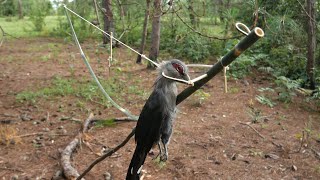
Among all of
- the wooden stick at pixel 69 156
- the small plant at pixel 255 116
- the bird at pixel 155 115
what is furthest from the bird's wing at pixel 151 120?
the small plant at pixel 255 116

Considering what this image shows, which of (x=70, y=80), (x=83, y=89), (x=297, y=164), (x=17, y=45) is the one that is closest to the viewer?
(x=297, y=164)

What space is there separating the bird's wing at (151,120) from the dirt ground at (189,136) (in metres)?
1.69

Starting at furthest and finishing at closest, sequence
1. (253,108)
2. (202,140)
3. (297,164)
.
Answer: (253,108) → (202,140) → (297,164)

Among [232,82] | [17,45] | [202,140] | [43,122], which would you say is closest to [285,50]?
[232,82]

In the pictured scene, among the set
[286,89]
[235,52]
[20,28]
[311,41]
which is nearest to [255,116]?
[286,89]

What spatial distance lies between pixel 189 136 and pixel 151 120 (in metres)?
2.51

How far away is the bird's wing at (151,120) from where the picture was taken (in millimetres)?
1848

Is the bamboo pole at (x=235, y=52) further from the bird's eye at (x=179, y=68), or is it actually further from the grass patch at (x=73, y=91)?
the grass patch at (x=73, y=91)

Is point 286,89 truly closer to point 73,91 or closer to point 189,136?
point 189,136

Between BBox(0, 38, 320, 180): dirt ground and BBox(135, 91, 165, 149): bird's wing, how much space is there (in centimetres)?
169

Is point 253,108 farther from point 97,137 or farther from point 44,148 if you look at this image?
point 44,148

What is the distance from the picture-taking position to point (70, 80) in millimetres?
6305

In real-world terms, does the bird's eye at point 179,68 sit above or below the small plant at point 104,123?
above

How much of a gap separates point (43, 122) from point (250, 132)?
271 cm
